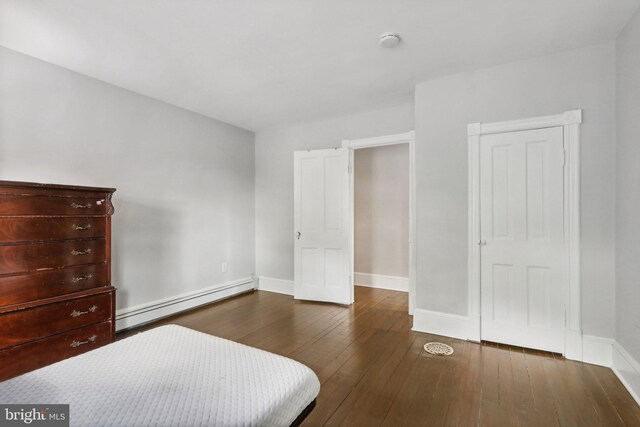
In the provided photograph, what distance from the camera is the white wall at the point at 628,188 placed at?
2.07m

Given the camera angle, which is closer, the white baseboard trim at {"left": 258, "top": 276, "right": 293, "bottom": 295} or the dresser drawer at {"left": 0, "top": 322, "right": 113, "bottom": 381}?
the dresser drawer at {"left": 0, "top": 322, "right": 113, "bottom": 381}

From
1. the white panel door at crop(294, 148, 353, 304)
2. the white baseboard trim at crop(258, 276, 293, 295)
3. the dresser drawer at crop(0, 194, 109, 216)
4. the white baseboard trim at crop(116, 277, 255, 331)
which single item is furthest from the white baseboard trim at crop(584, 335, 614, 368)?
the dresser drawer at crop(0, 194, 109, 216)

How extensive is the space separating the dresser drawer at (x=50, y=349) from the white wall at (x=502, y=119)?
2.97 metres

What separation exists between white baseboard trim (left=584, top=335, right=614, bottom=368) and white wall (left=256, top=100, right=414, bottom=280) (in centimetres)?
324

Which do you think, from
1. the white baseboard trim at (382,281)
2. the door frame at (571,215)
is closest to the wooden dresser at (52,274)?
the white baseboard trim at (382,281)

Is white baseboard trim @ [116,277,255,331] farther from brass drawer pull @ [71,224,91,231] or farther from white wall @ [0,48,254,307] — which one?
brass drawer pull @ [71,224,91,231]

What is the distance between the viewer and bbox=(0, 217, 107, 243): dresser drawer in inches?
78.7

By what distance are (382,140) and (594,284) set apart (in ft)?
8.37

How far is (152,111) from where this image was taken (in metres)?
3.54

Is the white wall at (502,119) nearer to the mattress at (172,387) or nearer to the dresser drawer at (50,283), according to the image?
the mattress at (172,387)

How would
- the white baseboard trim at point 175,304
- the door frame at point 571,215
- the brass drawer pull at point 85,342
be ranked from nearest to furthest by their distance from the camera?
the brass drawer pull at point 85,342, the door frame at point 571,215, the white baseboard trim at point 175,304

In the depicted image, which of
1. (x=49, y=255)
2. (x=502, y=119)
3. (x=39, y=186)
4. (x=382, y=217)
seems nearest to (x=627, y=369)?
(x=502, y=119)

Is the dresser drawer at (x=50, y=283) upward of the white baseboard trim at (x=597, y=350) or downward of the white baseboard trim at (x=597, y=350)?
upward

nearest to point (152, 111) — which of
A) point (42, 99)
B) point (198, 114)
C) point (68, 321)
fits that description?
point (198, 114)
